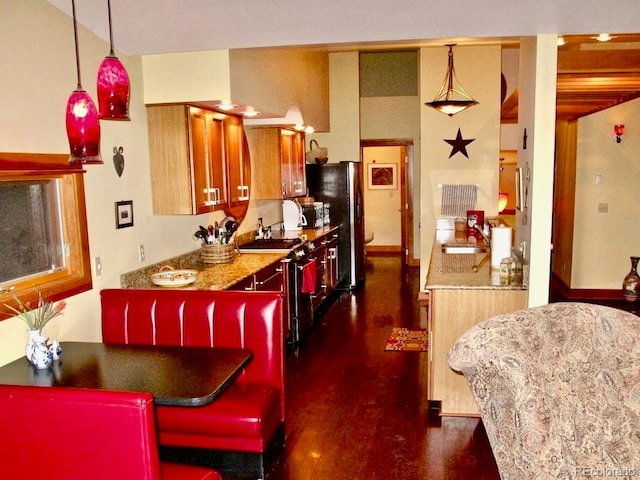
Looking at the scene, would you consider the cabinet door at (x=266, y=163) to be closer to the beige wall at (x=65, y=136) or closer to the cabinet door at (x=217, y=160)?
the cabinet door at (x=217, y=160)

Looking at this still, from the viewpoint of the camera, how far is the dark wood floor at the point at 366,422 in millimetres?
3035

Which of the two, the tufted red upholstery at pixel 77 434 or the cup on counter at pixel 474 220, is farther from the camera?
the cup on counter at pixel 474 220

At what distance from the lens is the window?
268 cm

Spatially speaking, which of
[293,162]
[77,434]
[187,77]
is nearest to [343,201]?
[293,162]

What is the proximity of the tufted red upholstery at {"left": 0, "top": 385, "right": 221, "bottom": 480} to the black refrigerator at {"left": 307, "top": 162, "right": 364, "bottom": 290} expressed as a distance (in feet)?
18.4

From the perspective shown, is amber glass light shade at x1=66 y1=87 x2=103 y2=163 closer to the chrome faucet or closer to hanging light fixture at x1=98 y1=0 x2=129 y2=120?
hanging light fixture at x1=98 y1=0 x2=129 y2=120

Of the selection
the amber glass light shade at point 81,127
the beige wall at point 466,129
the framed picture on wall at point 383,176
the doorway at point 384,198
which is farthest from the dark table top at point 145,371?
the framed picture on wall at point 383,176

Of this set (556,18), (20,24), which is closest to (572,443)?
(556,18)

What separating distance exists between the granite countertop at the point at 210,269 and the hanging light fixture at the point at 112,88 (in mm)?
1542

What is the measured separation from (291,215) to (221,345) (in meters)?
3.63

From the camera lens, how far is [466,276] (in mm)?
3889

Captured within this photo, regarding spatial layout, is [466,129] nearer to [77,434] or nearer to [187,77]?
[187,77]

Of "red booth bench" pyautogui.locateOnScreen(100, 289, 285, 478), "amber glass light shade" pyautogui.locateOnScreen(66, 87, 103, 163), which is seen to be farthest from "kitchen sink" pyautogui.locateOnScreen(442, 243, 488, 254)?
"amber glass light shade" pyautogui.locateOnScreen(66, 87, 103, 163)

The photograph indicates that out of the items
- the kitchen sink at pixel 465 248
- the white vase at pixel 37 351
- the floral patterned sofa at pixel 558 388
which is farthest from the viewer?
the kitchen sink at pixel 465 248
